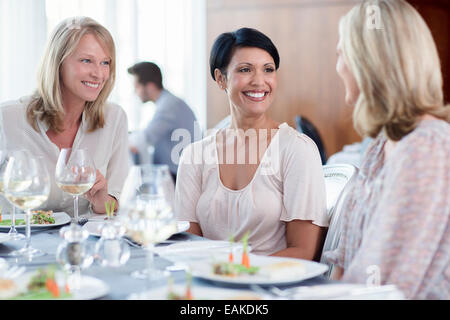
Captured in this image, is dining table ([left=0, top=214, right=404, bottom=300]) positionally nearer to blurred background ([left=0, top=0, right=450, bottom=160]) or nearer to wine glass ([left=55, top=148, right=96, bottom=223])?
wine glass ([left=55, top=148, right=96, bottom=223])

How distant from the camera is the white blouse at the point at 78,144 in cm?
240

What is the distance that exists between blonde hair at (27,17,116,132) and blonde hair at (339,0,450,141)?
1.53 m

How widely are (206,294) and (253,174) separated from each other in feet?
3.34

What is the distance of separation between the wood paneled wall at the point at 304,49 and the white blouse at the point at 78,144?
4.54 meters

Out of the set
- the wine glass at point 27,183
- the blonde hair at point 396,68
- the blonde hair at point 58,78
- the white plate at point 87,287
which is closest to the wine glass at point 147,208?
the white plate at point 87,287

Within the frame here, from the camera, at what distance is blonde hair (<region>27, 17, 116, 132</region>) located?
2531mm

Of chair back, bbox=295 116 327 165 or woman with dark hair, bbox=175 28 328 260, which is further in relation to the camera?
chair back, bbox=295 116 327 165

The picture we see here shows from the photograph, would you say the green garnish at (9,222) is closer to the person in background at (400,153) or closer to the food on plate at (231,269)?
the food on plate at (231,269)

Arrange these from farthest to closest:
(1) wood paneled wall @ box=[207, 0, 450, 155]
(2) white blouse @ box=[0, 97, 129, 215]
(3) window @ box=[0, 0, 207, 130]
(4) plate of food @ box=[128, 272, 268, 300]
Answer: (1) wood paneled wall @ box=[207, 0, 450, 155] → (3) window @ box=[0, 0, 207, 130] → (2) white blouse @ box=[0, 97, 129, 215] → (4) plate of food @ box=[128, 272, 268, 300]

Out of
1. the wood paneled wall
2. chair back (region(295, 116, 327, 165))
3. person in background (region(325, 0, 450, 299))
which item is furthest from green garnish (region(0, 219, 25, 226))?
the wood paneled wall

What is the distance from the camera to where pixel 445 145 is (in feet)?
4.12

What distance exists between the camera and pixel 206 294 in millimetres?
1152

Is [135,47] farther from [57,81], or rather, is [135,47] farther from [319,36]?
[57,81]

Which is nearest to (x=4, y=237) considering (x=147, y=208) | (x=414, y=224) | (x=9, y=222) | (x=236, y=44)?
(x=9, y=222)
